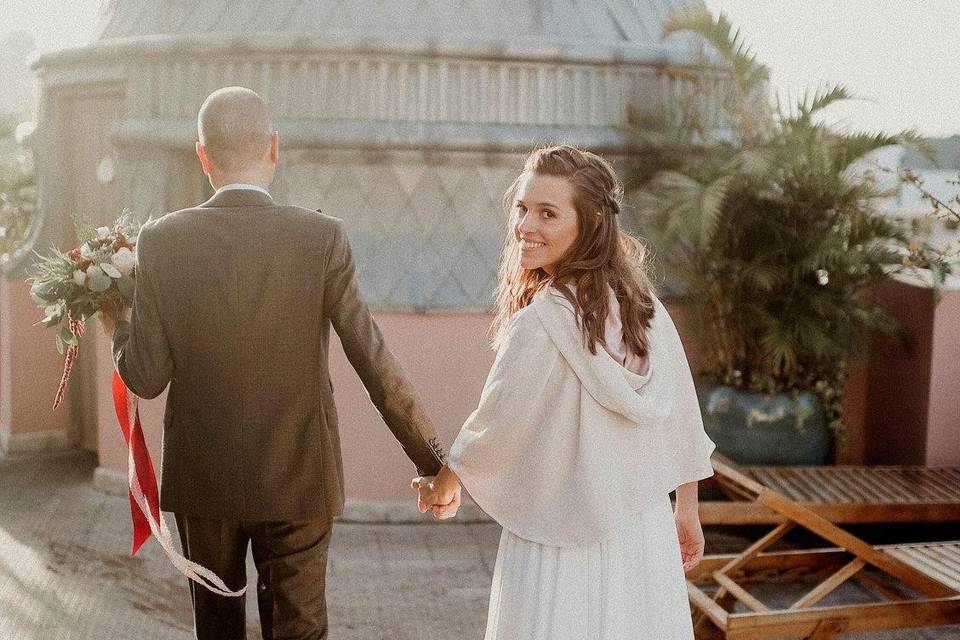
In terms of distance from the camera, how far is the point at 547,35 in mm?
7277

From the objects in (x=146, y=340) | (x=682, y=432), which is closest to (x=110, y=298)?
(x=146, y=340)

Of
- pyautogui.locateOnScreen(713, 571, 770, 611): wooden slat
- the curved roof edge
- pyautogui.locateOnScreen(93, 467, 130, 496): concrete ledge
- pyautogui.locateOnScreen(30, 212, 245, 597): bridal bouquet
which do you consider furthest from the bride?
pyautogui.locateOnScreen(93, 467, 130, 496): concrete ledge

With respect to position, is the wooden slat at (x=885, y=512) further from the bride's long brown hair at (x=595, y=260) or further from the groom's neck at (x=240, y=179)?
the groom's neck at (x=240, y=179)

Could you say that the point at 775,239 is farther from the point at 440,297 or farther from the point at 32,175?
the point at 32,175

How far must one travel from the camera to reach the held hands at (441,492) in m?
3.45

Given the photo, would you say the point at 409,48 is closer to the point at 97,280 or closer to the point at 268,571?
the point at 97,280

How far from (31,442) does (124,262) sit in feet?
18.4

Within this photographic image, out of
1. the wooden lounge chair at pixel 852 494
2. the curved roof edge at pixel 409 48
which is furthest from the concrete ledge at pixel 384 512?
the curved roof edge at pixel 409 48

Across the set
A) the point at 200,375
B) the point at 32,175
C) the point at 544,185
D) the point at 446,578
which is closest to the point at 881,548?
the point at 446,578

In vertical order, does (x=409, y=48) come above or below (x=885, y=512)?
above

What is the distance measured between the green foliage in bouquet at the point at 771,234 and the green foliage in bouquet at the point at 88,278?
3794 mm

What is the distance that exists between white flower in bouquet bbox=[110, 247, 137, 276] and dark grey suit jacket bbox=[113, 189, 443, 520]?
36 cm

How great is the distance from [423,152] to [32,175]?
3.87 m

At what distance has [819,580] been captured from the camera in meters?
6.02
